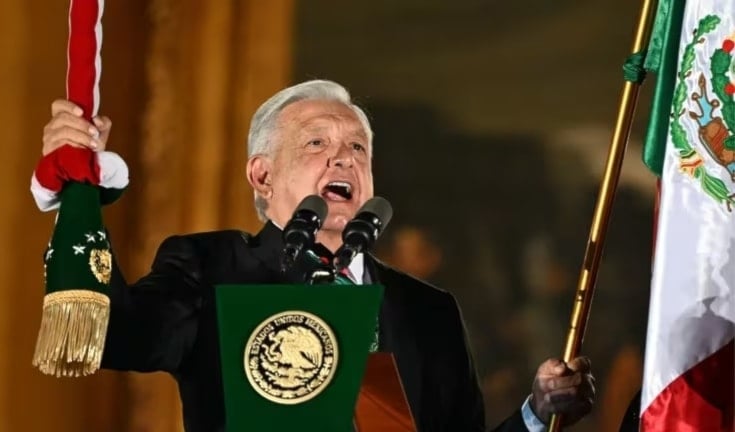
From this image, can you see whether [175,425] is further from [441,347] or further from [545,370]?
[545,370]

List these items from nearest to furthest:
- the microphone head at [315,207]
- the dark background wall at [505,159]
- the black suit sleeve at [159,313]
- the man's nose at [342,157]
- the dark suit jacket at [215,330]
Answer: the microphone head at [315,207]
the black suit sleeve at [159,313]
the dark suit jacket at [215,330]
the man's nose at [342,157]
the dark background wall at [505,159]

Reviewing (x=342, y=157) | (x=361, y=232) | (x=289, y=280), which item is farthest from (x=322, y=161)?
(x=361, y=232)

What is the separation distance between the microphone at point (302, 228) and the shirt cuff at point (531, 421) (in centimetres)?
64

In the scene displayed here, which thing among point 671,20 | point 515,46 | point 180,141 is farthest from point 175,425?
point 671,20

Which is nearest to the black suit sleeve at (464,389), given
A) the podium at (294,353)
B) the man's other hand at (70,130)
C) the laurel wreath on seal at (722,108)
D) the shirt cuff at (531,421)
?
the shirt cuff at (531,421)

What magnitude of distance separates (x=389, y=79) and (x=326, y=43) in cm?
19

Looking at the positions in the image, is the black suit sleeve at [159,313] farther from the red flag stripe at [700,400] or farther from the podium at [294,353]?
the red flag stripe at [700,400]

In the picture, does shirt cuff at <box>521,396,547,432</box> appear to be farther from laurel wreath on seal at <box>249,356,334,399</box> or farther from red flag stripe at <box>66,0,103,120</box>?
red flag stripe at <box>66,0,103,120</box>

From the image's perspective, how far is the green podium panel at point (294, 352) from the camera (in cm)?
238

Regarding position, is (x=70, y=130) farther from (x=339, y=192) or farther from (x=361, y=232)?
(x=339, y=192)

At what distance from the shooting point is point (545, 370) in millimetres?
2779

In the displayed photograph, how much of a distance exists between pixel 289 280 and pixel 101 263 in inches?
22.9

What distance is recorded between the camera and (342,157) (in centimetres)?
312

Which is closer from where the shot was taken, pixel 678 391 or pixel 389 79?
pixel 678 391
